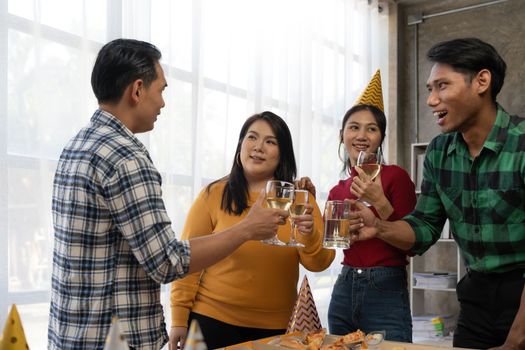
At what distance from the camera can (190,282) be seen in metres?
1.91

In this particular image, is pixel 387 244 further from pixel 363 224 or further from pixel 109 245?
pixel 109 245

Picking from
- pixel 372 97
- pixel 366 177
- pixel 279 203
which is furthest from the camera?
pixel 372 97

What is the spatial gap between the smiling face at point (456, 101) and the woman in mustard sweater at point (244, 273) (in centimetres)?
48

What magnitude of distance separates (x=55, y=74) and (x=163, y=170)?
709 mm

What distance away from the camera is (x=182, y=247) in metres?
1.33

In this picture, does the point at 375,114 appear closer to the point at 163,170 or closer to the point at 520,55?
the point at 163,170

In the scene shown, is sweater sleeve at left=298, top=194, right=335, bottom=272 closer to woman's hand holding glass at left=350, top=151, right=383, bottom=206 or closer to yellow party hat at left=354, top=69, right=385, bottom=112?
woman's hand holding glass at left=350, top=151, right=383, bottom=206

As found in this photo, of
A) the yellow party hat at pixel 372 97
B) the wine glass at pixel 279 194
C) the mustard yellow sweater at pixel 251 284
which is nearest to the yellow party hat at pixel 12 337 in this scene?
the wine glass at pixel 279 194

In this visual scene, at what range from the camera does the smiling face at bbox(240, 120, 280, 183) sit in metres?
2.01

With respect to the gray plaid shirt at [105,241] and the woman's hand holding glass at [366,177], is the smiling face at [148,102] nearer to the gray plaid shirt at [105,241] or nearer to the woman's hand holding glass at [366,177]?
the gray plaid shirt at [105,241]

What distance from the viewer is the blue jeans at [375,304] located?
188 cm

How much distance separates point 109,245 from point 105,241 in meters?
0.01

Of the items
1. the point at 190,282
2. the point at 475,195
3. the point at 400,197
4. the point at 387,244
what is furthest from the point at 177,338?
the point at 475,195

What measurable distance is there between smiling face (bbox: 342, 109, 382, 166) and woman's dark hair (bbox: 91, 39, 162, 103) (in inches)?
36.1
